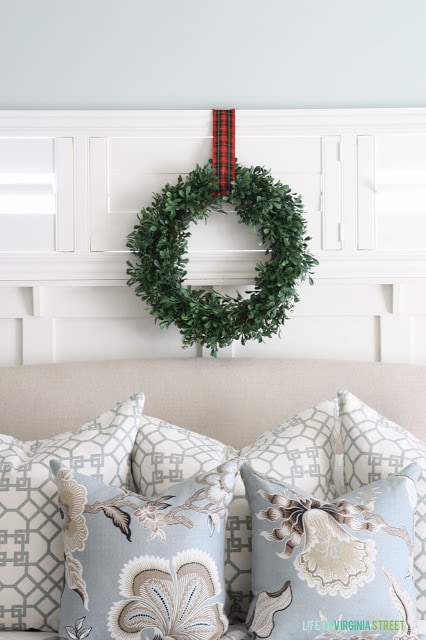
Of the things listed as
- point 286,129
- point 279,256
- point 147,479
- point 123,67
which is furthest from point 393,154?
point 147,479

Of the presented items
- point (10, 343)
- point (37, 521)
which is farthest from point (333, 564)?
point (10, 343)

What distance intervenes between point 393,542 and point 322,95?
1.39 meters

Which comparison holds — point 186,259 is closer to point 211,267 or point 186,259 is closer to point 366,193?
point 211,267

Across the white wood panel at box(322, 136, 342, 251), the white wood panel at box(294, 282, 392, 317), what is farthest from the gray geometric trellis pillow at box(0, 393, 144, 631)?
the white wood panel at box(322, 136, 342, 251)

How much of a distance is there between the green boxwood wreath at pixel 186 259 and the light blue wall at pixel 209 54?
1.03 ft

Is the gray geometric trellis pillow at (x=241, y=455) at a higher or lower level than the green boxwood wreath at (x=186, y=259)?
lower

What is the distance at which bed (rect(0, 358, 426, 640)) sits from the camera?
143 cm

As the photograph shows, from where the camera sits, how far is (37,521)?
1.58 m

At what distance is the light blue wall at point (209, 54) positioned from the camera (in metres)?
2.19

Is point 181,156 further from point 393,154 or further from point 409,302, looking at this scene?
point 409,302

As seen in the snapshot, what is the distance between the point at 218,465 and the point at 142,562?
0.32 m

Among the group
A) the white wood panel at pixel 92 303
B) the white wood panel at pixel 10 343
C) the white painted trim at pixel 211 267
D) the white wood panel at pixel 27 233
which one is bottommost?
the white wood panel at pixel 10 343

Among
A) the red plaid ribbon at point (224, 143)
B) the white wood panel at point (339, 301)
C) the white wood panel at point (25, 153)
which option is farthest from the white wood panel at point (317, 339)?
the white wood panel at point (25, 153)

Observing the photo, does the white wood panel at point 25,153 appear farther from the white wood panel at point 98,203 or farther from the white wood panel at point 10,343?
the white wood panel at point 10,343
